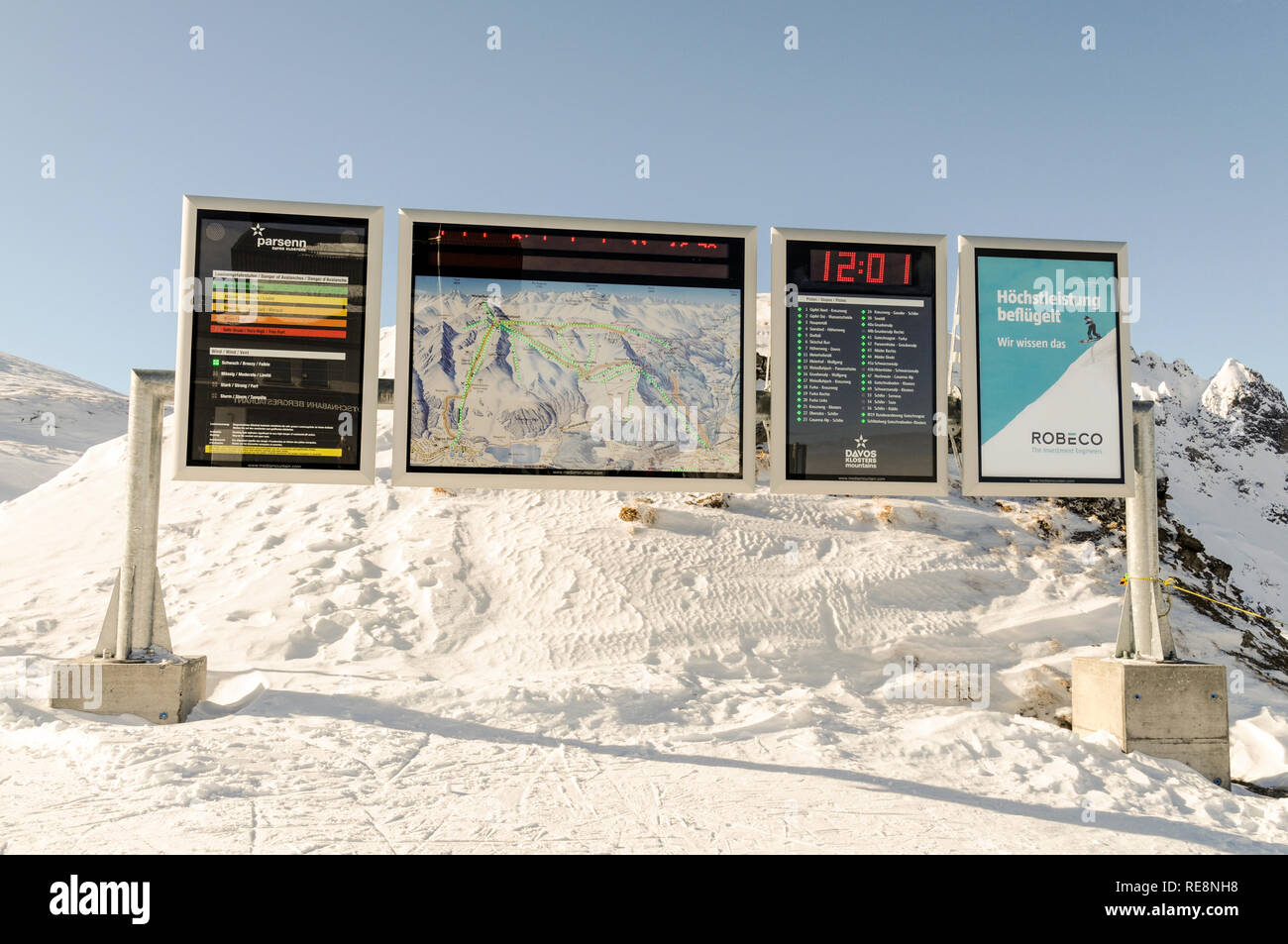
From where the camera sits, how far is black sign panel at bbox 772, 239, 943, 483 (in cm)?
884

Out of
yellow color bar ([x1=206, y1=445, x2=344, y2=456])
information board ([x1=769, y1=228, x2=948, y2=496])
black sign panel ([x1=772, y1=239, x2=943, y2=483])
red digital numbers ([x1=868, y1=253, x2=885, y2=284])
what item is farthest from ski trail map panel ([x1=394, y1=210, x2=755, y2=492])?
red digital numbers ([x1=868, y1=253, x2=885, y2=284])

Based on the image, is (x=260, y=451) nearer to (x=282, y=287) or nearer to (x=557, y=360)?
(x=282, y=287)

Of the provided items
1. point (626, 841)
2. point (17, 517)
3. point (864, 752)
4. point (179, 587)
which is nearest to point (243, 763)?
point (626, 841)

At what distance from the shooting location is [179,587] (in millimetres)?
13516

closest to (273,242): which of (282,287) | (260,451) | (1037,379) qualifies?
(282,287)

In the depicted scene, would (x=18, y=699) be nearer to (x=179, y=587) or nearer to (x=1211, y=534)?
(x=179, y=587)

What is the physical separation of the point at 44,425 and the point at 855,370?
52.8 metres

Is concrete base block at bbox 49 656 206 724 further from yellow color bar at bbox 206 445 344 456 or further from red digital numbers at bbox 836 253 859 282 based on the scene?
red digital numbers at bbox 836 253 859 282

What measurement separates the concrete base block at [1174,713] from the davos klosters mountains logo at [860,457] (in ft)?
12.1

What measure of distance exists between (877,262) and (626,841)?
21.8 feet

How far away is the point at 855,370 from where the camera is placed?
891 cm

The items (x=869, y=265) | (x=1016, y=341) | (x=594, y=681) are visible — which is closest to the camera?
(x=869, y=265)

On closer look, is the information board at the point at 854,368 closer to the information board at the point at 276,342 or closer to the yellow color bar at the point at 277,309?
the information board at the point at 276,342

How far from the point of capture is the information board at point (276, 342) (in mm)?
8391
